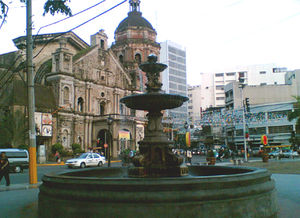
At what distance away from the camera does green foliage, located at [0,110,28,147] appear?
33.2 meters

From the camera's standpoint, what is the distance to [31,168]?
12461mm

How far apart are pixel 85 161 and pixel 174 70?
77111 millimetres

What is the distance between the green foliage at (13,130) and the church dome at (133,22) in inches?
1332

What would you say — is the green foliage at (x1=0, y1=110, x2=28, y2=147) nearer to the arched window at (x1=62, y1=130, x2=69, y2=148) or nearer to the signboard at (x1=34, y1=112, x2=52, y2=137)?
the signboard at (x1=34, y1=112, x2=52, y2=137)

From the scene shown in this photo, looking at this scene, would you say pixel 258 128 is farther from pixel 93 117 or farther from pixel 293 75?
pixel 93 117

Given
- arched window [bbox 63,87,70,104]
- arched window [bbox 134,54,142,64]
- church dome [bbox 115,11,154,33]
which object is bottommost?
arched window [bbox 63,87,70,104]

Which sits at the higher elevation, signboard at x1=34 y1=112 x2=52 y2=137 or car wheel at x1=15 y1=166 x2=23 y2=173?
signboard at x1=34 y1=112 x2=52 y2=137

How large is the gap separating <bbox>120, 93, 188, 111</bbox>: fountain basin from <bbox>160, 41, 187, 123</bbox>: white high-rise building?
86958mm

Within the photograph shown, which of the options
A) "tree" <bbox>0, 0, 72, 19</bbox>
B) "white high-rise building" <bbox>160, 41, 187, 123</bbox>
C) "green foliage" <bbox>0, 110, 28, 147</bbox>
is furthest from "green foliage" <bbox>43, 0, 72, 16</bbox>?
"white high-rise building" <bbox>160, 41, 187, 123</bbox>

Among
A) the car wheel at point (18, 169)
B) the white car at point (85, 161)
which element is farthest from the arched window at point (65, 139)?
the car wheel at point (18, 169)

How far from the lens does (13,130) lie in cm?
3356

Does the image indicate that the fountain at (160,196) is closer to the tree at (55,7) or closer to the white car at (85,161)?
the tree at (55,7)

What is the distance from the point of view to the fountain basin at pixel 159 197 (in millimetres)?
5391

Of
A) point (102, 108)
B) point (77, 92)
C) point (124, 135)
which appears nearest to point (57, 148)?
point (77, 92)
